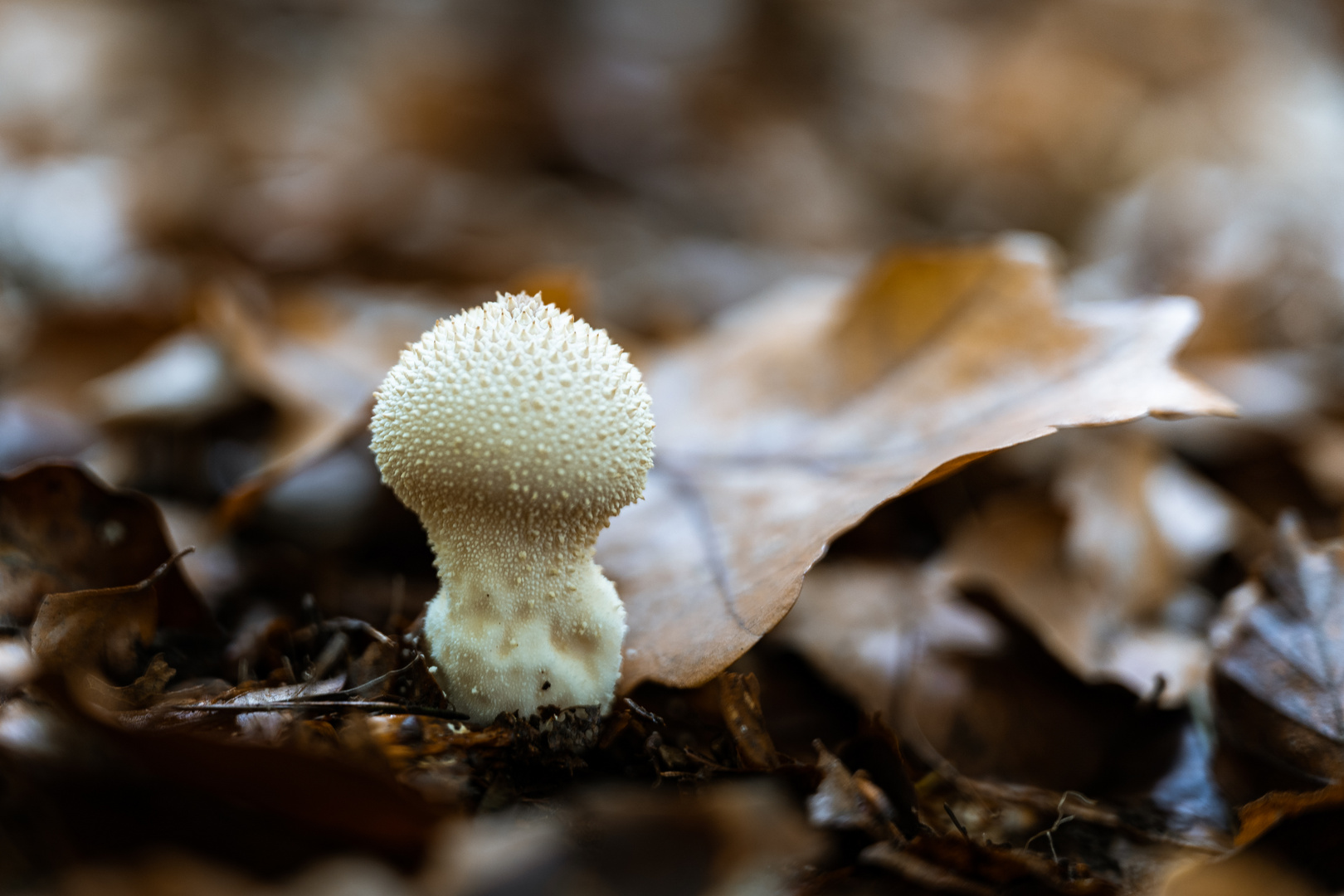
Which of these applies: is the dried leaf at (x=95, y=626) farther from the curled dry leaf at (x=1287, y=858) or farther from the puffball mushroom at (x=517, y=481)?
the curled dry leaf at (x=1287, y=858)

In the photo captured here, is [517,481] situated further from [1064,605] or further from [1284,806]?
[1064,605]

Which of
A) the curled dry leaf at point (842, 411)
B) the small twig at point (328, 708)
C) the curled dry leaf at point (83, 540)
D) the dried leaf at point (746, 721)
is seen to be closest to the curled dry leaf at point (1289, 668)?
the curled dry leaf at point (842, 411)

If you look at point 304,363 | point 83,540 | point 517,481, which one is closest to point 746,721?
point 517,481

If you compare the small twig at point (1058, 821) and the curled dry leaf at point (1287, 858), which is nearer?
the curled dry leaf at point (1287, 858)

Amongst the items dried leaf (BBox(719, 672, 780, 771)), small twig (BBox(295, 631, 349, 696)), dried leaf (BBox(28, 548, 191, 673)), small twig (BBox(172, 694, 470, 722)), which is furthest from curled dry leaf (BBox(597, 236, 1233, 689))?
dried leaf (BBox(28, 548, 191, 673))

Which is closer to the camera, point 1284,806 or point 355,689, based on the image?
point 1284,806

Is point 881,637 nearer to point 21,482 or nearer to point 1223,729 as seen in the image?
point 1223,729

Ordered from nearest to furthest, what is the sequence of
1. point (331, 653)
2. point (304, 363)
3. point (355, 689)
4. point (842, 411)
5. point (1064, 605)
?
point (355, 689) < point (331, 653) < point (1064, 605) < point (842, 411) < point (304, 363)
